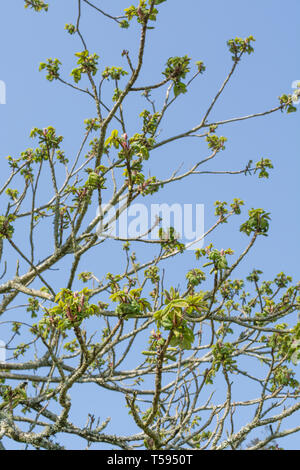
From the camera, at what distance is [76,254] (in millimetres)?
5316

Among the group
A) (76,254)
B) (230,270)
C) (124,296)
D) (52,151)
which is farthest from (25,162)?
(124,296)

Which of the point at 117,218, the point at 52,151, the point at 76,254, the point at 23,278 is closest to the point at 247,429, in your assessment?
the point at 76,254

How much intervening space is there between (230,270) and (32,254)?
8.34 feet

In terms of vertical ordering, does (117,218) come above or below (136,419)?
above

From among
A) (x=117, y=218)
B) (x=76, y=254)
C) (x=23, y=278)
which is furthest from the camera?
(x=23, y=278)

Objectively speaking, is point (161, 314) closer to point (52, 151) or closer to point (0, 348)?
point (52, 151)

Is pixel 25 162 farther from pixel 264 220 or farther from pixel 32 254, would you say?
pixel 264 220

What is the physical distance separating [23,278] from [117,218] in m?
1.82
